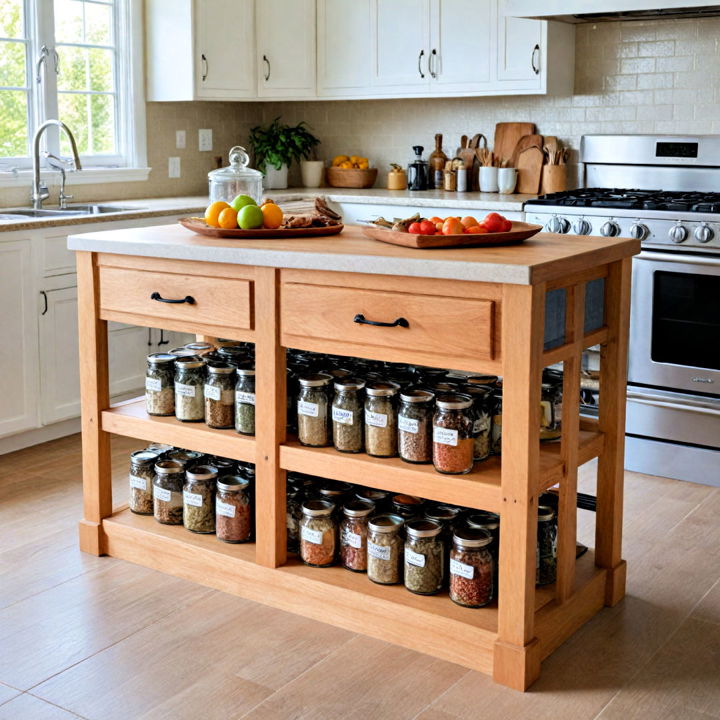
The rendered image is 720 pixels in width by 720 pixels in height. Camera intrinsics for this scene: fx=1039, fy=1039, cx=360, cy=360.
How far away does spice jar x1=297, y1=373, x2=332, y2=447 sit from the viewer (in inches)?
107

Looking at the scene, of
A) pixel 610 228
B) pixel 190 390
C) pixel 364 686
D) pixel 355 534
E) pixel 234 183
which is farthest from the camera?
pixel 610 228

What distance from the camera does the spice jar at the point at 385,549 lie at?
8.67 ft

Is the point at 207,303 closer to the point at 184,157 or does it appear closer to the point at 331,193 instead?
the point at 331,193

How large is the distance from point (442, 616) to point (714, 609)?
828mm

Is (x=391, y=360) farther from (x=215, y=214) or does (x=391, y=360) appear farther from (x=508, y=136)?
(x=508, y=136)

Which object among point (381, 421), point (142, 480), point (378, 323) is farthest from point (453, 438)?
point (142, 480)

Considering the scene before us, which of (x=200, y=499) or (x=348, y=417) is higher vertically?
(x=348, y=417)

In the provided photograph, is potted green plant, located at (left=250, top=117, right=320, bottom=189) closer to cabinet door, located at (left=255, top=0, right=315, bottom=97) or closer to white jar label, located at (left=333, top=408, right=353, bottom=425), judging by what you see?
cabinet door, located at (left=255, top=0, right=315, bottom=97)

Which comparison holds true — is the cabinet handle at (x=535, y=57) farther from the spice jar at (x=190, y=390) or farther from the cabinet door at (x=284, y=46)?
the spice jar at (x=190, y=390)

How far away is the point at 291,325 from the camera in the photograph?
2.66 m

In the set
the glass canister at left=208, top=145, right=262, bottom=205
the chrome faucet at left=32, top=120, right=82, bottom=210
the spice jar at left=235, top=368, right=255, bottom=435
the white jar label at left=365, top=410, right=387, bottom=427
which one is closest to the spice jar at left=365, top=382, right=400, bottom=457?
the white jar label at left=365, top=410, right=387, bottom=427

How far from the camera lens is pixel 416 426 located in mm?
2559

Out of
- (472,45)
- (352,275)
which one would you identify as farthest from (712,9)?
(352,275)

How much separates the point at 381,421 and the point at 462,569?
415mm
